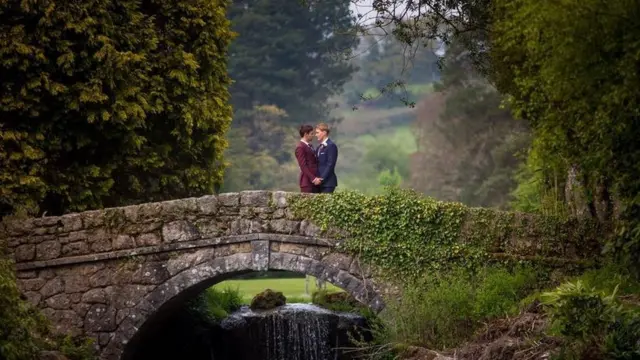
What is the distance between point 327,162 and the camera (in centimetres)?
1430

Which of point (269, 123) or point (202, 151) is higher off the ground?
point (269, 123)

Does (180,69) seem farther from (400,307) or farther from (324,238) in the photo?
(400,307)

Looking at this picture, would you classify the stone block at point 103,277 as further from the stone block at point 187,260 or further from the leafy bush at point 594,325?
the leafy bush at point 594,325

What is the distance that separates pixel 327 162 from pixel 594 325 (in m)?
5.55

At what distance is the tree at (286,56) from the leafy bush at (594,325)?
2743cm

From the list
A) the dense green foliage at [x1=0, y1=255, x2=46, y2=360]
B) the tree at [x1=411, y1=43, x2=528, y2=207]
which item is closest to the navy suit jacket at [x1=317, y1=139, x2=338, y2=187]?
the dense green foliage at [x1=0, y1=255, x2=46, y2=360]

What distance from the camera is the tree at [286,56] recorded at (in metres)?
37.1

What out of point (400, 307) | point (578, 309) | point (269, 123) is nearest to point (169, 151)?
point (400, 307)

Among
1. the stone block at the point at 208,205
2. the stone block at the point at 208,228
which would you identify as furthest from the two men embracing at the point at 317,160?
the stone block at the point at 208,228

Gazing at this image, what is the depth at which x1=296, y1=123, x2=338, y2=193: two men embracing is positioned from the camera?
14234mm

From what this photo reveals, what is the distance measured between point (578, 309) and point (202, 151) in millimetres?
8041

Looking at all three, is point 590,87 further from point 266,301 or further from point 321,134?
point 266,301

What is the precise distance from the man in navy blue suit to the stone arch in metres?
1.63

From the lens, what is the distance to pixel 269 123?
3784 centimetres
